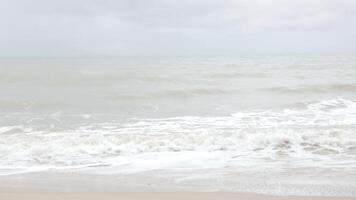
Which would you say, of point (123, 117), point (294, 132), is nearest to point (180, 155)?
point (294, 132)

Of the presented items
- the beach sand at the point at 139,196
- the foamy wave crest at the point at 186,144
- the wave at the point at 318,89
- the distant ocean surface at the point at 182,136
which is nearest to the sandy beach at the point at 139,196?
the beach sand at the point at 139,196

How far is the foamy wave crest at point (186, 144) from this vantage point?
746 cm

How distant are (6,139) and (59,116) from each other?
13.3ft

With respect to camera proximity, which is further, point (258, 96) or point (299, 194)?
point (258, 96)

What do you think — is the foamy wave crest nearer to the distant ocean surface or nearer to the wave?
the distant ocean surface

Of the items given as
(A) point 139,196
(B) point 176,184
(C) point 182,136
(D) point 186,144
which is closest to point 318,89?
(C) point 182,136

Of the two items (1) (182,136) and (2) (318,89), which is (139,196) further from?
(2) (318,89)

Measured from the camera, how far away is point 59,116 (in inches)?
528

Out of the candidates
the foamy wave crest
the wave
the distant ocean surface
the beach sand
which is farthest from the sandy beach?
the wave

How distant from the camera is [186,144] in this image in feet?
29.3

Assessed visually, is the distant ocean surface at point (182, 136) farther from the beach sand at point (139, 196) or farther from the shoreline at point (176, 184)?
the beach sand at point (139, 196)

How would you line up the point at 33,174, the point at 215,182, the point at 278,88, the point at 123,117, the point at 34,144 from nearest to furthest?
1. the point at 215,182
2. the point at 33,174
3. the point at 34,144
4. the point at 123,117
5. the point at 278,88

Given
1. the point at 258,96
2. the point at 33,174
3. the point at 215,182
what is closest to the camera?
the point at 215,182

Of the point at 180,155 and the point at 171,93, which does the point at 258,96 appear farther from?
the point at 180,155
